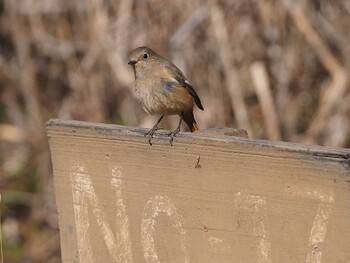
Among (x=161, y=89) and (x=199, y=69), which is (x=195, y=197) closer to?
(x=161, y=89)

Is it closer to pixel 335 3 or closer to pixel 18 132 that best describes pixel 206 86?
pixel 335 3

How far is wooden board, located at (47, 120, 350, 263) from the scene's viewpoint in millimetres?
1795

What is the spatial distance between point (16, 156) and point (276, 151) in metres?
4.78

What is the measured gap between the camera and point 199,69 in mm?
5629

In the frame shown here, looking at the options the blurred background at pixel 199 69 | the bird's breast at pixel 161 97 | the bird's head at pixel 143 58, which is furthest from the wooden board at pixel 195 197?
the blurred background at pixel 199 69

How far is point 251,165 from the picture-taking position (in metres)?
1.93

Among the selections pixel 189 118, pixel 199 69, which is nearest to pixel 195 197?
pixel 189 118

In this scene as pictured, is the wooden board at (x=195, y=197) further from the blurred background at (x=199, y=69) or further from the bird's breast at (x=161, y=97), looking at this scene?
the blurred background at (x=199, y=69)

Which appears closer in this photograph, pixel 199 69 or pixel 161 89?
pixel 161 89

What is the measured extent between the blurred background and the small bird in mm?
1144

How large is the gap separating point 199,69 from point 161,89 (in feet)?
4.69

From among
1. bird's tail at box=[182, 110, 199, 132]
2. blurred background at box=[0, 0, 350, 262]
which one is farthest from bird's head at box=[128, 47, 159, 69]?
blurred background at box=[0, 0, 350, 262]

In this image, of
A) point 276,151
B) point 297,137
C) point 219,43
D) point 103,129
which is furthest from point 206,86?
point 276,151

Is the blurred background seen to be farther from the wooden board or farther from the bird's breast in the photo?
the wooden board
